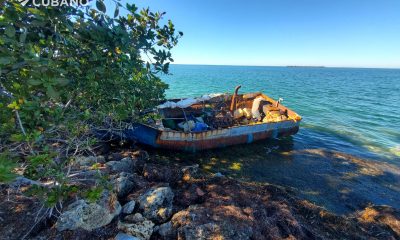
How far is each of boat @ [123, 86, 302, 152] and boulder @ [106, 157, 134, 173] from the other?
4.96 ft

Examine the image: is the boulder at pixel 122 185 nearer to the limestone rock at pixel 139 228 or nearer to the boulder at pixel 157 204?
the boulder at pixel 157 204

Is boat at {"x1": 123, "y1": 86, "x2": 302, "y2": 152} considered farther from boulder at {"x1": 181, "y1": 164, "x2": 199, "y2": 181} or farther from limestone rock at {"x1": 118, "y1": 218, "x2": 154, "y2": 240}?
limestone rock at {"x1": 118, "y1": 218, "x2": 154, "y2": 240}

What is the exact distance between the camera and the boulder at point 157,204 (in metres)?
5.42

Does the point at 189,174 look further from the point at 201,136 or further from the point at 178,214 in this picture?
the point at 201,136

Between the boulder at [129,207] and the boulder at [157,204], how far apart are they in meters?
0.18

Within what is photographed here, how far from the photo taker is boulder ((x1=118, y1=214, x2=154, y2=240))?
4.83 meters

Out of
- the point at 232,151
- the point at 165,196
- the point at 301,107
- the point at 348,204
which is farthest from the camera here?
the point at 301,107

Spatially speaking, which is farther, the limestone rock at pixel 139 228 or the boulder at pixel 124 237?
the limestone rock at pixel 139 228

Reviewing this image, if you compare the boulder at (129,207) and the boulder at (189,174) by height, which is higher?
the boulder at (129,207)

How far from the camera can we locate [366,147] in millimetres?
14977

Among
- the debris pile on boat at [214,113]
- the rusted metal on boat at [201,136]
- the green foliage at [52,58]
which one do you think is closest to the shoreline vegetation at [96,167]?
the green foliage at [52,58]

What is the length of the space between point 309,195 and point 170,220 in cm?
664

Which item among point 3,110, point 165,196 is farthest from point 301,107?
point 3,110

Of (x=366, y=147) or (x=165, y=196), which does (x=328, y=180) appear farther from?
(x=165, y=196)
